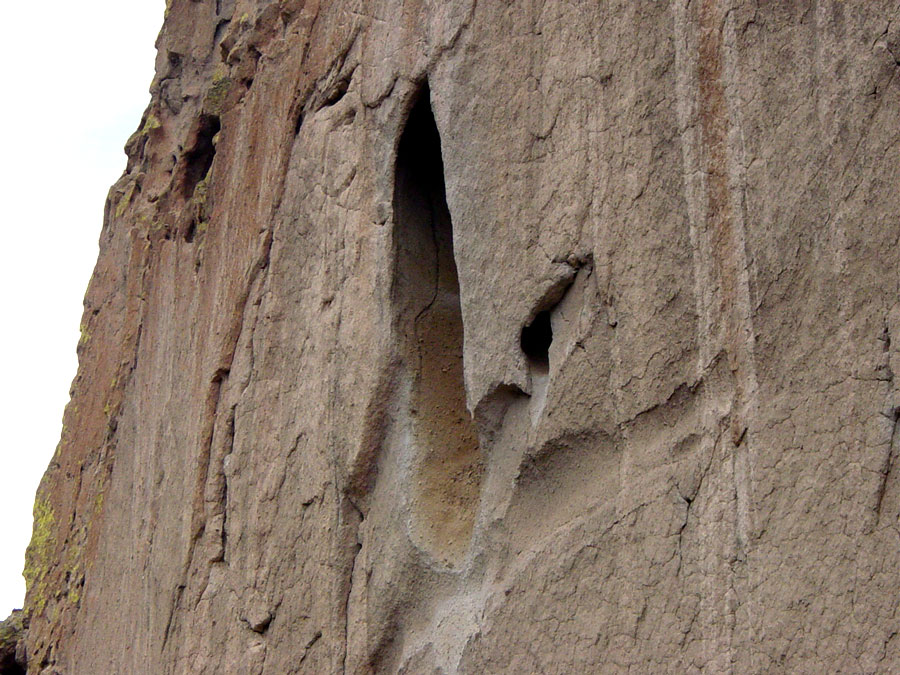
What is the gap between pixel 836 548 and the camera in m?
2.42

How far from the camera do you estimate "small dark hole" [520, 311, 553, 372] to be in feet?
11.1

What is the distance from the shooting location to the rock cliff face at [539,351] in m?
2.51

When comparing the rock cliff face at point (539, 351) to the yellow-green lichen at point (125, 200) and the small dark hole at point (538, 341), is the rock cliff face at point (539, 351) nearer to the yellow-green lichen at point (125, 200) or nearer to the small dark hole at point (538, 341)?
the small dark hole at point (538, 341)

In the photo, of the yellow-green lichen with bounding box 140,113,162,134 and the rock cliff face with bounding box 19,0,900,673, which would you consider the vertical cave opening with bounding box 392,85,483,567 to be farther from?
the yellow-green lichen with bounding box 140,113,162,134

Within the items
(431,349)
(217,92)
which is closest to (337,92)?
(431,349)

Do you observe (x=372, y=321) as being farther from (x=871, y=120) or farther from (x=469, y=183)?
(x=871, y=120)

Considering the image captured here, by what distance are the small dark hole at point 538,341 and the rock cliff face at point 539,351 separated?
0.01 m

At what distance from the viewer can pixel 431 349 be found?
13.1 ft

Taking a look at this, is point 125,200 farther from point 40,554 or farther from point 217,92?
point 40,554

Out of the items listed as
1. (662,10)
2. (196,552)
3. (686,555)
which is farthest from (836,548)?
(196,552)

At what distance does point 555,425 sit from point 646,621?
62 cm

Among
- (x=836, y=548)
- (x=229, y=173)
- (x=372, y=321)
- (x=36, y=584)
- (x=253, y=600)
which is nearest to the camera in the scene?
(x=836, y=548)

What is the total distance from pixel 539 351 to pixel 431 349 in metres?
0.63

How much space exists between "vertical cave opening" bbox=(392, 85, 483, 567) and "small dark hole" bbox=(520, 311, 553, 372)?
0.53m
